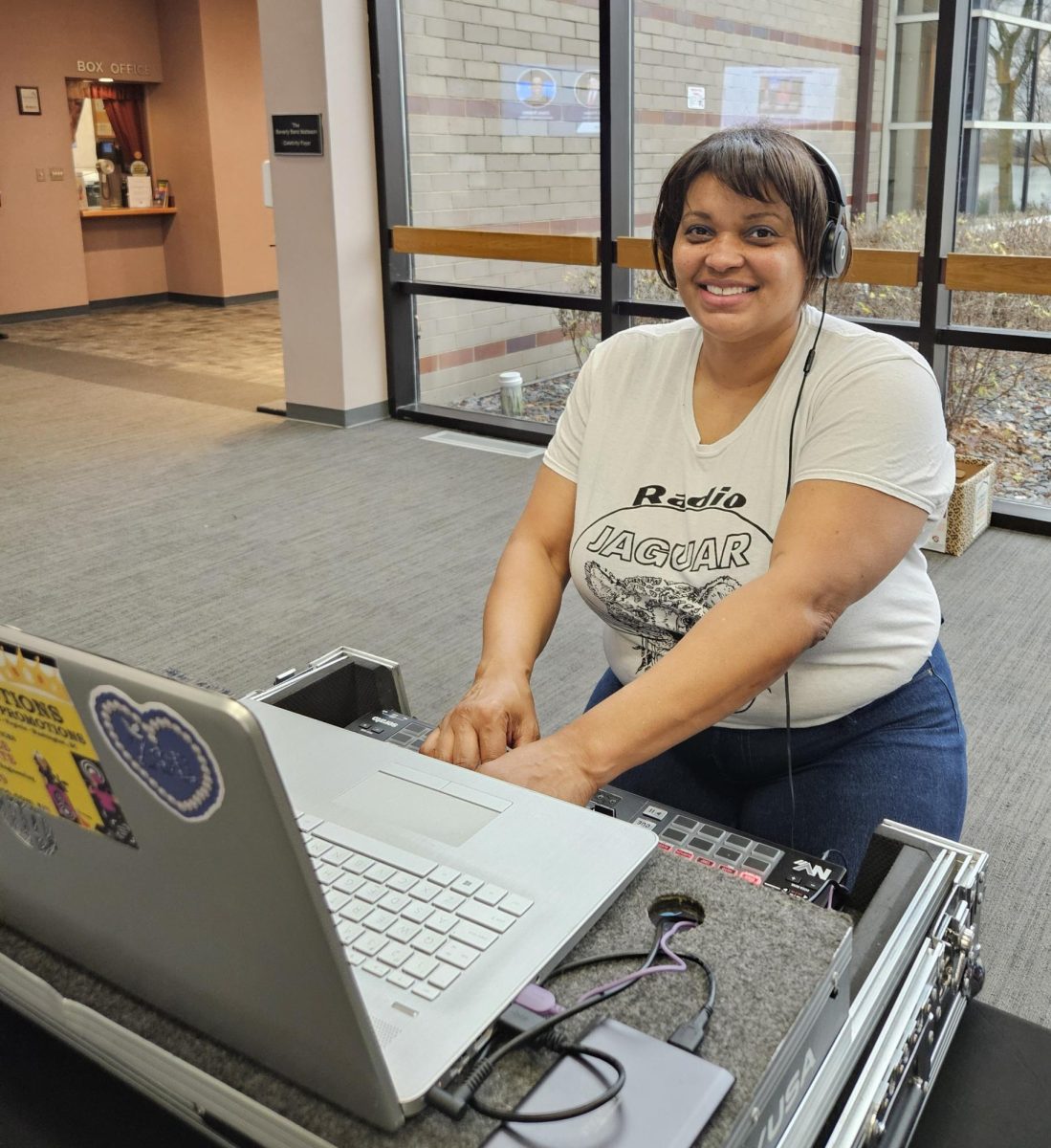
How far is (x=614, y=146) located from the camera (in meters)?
4.49

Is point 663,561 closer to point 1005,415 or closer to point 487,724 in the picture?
point 487,724

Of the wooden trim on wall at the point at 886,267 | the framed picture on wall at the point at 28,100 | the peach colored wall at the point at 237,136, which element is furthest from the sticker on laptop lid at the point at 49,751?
the framed picture on wall at the point at 28,100

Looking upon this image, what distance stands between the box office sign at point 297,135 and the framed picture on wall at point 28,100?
4845mm

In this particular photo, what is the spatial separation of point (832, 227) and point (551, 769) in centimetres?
73

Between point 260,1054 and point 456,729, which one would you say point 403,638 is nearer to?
point 456,729

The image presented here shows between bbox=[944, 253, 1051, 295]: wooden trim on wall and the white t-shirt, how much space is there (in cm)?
253

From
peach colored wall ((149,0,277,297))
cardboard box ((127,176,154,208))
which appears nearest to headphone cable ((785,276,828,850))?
peach colored wall ((149,0,277,297))

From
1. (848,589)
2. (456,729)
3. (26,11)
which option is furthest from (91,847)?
(26,11)

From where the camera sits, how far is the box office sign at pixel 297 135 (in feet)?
16.2

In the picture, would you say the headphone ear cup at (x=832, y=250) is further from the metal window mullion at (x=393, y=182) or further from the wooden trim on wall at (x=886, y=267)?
the metal window mullion at (x=393, y=182)

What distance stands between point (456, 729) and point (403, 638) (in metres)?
1.97

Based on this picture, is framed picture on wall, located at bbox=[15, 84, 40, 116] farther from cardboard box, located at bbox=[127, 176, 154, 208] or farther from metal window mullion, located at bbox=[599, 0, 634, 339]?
metal window mullion, located at bbox=[599, 0, 634, 339]

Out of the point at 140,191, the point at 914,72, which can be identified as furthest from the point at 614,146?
the point at 140,191

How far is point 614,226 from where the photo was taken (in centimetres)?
459
